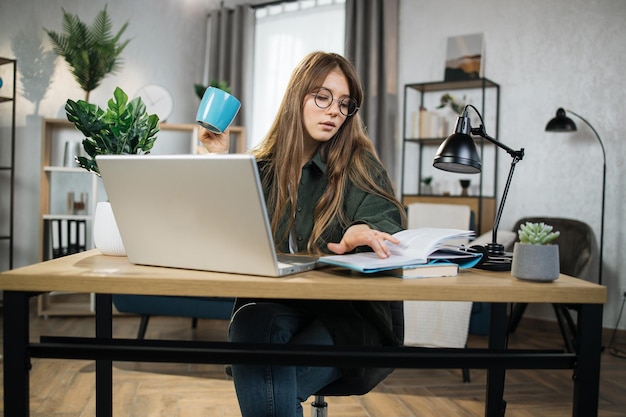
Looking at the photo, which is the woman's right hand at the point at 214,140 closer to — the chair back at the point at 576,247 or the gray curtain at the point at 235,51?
the chair back at the point at 576,247

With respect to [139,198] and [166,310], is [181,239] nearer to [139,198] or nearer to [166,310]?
[139,198]

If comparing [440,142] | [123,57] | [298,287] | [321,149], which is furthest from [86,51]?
[298,287]

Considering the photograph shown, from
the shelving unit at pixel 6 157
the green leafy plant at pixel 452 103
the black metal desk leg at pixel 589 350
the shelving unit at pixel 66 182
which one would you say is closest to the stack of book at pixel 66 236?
the shelving unit at pixel 66 182

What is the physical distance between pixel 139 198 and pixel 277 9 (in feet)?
14.6

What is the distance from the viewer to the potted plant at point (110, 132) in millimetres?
1276

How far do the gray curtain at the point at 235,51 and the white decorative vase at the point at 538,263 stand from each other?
14.0 ft

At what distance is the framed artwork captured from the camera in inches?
172

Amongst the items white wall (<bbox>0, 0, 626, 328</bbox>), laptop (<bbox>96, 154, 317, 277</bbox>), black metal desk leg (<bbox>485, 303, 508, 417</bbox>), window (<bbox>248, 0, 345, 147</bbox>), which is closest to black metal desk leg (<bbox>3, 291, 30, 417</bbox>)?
laptop (<bbox>96, 154, 317, 277</bbox>)

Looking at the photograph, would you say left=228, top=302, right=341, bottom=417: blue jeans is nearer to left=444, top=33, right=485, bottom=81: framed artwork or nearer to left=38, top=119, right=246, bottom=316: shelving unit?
left=38, top=119, right=246, bottom=316: shelving unit

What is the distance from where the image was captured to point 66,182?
4.76 metres

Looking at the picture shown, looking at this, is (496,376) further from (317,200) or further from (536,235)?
(317,200)

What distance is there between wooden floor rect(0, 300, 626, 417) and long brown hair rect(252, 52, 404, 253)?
1.22 metres

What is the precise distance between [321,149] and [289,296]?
2.32ft

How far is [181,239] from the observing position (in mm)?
1051
